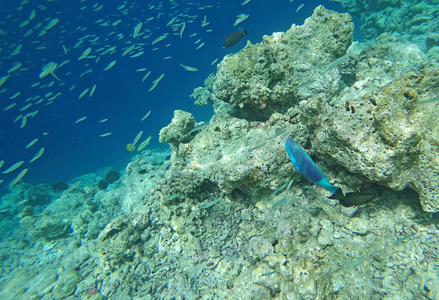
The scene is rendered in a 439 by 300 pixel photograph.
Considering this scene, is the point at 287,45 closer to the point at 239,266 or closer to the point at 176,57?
the point at 239,266

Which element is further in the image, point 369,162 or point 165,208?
point 165,208

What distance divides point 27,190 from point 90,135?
54.7 m

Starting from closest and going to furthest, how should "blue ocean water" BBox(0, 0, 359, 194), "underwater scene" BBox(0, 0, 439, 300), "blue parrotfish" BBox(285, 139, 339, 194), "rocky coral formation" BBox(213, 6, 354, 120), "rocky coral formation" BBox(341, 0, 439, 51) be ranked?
"blue parrotfish" BBox(285, 139, 339, 194) < "underwater scene" BBox(0, 0, 439, 300) < "rocky coral formation" BBox(213, 6, 354, 120) < "rocky coral formation" BBox(341, 0, 439, 51) < "blue ocean water" BBox(0, 0, 359, 194)

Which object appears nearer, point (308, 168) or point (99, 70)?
point (308, 168)

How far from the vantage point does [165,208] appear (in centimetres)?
558

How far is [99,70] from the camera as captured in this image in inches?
1996

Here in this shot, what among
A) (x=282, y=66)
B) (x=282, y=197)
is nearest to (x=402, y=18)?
(x=282, y=66)

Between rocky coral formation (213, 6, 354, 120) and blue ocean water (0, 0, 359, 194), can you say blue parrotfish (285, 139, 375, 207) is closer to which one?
→ rocky coral formation (213, 6, 354, 120)

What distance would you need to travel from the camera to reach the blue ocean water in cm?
2967

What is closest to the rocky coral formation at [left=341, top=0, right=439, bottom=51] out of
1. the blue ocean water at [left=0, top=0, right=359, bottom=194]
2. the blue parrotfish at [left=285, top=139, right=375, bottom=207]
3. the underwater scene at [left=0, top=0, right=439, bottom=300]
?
the underwater scene at [left=0, top=0, right=439, bottom=300]

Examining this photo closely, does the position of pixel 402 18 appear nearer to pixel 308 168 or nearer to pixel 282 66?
pixel 282 66

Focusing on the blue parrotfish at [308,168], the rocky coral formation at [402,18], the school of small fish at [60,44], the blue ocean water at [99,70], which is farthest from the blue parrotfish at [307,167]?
the blue ocean water at [99,70]

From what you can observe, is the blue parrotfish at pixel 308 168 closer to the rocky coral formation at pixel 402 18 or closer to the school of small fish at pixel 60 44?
the school of small fish at pixel 60 44

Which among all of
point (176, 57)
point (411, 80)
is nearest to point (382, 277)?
point (411, 80)
